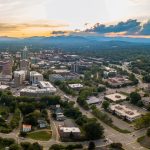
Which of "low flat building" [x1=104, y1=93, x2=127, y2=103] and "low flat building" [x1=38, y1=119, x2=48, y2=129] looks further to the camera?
"low flat building" [x1=104, y1=93, x2=127, y2=103]

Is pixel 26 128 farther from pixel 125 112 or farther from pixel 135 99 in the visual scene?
pixel 135 99

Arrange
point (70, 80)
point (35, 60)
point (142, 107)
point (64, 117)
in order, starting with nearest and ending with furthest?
point (64, 117)
point (142, 107)
point (70, 80)
point (35, 60)

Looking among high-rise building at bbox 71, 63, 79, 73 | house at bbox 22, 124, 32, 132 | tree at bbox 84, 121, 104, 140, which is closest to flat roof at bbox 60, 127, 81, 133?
tree at bbox 84, 121, 104, 140

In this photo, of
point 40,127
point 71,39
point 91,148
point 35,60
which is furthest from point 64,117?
point 71,39

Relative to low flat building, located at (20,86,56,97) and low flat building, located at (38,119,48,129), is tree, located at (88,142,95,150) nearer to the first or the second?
low flat building, located at (38,119,48,129)

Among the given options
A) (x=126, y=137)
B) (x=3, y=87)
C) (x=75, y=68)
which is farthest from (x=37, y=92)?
(x=75, y=68)

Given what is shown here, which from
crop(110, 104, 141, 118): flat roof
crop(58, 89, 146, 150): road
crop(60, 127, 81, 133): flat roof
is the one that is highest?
crop(60, 127, 81, 133): flat roof

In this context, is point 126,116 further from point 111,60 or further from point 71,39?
point 71,39
